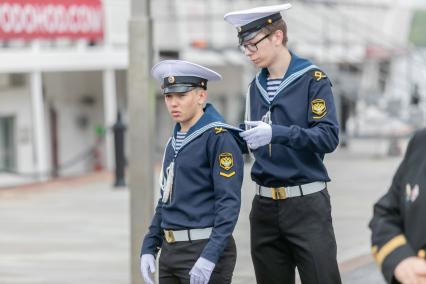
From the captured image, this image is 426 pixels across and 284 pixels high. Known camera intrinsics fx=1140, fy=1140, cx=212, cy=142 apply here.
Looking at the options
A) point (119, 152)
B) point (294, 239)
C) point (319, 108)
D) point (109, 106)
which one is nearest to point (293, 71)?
point (319, 108)

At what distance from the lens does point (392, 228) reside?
3549 millimetres

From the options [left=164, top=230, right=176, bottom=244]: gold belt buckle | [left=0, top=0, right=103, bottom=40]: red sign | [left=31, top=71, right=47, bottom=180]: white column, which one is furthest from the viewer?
[left=31, top=71, right=47, bottom=180]: white column

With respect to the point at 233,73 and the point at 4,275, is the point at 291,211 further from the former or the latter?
the point at 233,73

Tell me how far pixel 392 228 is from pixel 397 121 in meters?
23.5

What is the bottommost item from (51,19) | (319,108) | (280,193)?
(51,19)

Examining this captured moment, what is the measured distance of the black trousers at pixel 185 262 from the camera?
16.2 ft

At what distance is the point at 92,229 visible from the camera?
13211 millimetres

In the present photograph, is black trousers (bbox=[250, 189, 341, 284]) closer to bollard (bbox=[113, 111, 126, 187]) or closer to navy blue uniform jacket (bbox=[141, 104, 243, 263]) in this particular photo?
navy blue uniform jacket (bbox=[141, 104, 243, 263])

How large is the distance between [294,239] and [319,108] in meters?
0.60

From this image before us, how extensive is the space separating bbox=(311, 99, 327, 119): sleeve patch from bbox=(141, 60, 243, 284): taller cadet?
360mm

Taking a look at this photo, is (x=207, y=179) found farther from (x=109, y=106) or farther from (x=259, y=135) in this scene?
(x=109, y=106)

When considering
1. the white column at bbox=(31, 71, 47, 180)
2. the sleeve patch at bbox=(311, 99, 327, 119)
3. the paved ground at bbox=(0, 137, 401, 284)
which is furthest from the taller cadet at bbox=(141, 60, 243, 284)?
the white column at bbox=(31, 71, 47, 180)

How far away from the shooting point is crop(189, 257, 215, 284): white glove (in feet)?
15.6

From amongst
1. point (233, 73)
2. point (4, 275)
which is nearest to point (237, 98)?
point (233, 73)
